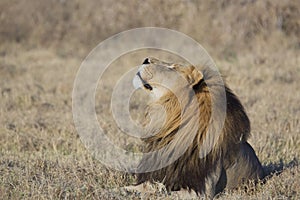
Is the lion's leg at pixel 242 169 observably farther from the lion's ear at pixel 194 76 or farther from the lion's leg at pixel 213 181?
the lion's ear at pixel 194 76

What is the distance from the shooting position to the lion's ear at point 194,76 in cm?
504

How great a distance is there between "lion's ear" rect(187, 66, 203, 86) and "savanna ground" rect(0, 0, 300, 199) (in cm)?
96

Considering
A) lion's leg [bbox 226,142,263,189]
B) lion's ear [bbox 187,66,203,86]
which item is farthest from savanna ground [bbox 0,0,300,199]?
lion's ear [bbox 187,66,203,86]

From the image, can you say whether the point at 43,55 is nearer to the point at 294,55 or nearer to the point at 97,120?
the point at 294,55

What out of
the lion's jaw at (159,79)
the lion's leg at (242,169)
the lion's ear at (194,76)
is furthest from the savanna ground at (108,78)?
the lion's ear at (194,76)

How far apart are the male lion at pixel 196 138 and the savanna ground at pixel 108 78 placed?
Answer: 0.19 metres

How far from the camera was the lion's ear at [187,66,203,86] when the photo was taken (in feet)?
16.5

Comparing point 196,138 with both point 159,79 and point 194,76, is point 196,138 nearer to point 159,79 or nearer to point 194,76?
point 194,76

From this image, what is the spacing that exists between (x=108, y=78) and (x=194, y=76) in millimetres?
7597

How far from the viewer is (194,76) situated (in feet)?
16.7

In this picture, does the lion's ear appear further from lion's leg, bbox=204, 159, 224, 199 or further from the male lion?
lion's leg, bbox=204, 159, 224, 199

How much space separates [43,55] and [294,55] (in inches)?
252

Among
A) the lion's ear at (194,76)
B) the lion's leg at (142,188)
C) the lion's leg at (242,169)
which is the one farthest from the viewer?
the lion's leg at (242,169)

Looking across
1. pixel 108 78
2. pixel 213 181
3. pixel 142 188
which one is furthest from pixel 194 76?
pixel 108 78
